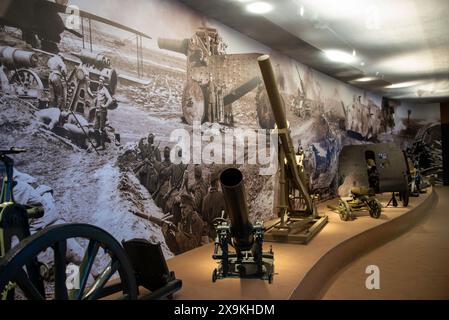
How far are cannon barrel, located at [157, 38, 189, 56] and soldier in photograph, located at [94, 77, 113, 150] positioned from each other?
3.62ft

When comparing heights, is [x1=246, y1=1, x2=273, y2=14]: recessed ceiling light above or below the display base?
above

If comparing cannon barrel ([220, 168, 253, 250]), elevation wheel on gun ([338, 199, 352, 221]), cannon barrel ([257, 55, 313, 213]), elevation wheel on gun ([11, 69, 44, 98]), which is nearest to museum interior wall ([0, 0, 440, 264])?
elevation wheel on gun ([11, 69, 44, 98])

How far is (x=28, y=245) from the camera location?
70.8 inches

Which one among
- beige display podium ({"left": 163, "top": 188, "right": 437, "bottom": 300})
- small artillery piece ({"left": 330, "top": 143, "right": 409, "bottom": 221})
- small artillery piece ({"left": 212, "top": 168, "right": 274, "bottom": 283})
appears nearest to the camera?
beige display podium ({"left": 163, "top": 188, "right": 437, "bottom": 300})

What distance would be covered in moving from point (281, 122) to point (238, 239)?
204cm

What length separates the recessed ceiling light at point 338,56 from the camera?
764 centimetres

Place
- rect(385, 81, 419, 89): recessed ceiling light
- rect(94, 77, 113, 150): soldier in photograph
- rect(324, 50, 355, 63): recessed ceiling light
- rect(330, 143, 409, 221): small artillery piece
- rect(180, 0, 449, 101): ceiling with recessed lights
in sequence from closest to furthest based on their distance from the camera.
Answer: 1. rect(94, 77, 113, 150): soldier in photograph
2. rect(180, 0, 449, 101): ceiling with recessed lights
3. rect(324, 50, 355, 63): recessed ceiling light
4. rect(330, 143, 409, 221): small artillery piece
5. rect(385, 81, 419, 89): recessed ceiling light

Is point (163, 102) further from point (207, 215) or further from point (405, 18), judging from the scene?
point (405, 18)

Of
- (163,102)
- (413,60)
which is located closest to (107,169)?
(163,102)

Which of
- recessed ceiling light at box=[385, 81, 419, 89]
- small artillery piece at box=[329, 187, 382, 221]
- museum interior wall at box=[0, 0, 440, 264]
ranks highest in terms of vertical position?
recessed ceiling light at box=[385, 81, 419, 89]

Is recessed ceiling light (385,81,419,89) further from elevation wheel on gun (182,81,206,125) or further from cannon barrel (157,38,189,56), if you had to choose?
cannon barrel (157,38,189,56)

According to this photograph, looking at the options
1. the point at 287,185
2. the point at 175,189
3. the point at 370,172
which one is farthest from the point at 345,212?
the point at 175,189

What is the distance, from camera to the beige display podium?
11.3ft

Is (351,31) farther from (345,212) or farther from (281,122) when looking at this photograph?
(345,212)
